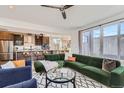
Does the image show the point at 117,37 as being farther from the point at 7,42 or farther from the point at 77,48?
the point at 7,42

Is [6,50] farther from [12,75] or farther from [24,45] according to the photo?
[12,75]

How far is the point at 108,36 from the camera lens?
5.30 metres

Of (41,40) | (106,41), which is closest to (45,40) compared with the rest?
(41,40)

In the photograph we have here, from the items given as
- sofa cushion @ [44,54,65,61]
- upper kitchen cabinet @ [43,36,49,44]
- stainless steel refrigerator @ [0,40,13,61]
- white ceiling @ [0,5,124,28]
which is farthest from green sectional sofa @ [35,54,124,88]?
upper kitchen cabinet @ [43,36,49,44]

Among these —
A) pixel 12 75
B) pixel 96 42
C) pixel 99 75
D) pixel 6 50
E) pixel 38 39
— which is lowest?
pixel 99 75

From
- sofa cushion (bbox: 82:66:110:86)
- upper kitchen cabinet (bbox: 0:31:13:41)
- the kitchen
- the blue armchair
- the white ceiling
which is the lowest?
sofa cushion (bbox: 82:66:110:86)

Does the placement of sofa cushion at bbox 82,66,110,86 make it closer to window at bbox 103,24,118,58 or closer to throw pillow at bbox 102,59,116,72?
throw pillow at bbox 102,59,116,72

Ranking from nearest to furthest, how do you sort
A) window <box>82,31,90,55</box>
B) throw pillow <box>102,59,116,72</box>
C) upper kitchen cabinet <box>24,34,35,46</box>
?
throw pillow <box>102,59,116,72</box>
window <box>82,31,90,55</box>
upper kitchen cabinet <box>24,34,35,46</box>

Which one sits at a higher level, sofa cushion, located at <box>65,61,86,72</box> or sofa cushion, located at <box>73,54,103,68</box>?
sofa cushion, located at <box>73,54,103,68</box>

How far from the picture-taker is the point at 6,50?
7.97 metres

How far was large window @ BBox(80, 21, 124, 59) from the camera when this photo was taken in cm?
Answer: 474

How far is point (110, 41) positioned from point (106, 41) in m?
0.22
